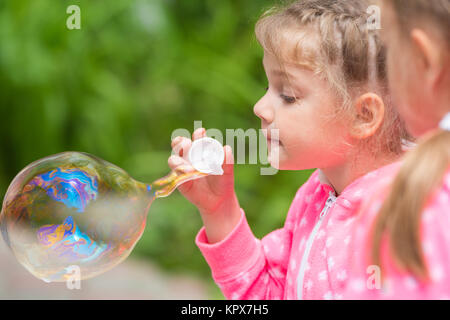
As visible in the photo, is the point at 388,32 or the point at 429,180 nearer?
the point at 429,180

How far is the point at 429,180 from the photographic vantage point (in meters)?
0.66

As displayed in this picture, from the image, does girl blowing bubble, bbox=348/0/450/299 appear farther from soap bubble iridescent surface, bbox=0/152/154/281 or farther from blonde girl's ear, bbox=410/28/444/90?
soap bubble iridescent surface, bbox=0/152/154/281

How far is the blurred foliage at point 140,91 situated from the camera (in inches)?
99.8

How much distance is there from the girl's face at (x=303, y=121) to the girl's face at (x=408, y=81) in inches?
8.7

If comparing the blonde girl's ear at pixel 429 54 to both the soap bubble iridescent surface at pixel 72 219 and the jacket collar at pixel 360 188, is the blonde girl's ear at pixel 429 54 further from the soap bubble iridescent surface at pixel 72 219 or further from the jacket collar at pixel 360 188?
the soap bubble iridescent surface at pixel 72 219

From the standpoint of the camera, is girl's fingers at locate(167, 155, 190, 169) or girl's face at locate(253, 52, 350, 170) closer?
girl's face at locate(253, 52, 350, 170)

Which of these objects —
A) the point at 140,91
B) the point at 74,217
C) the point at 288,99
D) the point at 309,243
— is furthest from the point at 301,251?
the point at 140,91

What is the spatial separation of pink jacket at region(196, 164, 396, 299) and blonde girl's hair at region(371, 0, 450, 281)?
0.26 m

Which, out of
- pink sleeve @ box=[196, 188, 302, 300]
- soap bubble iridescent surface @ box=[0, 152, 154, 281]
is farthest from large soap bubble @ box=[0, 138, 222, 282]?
pink sleeve @ box=[196, 188, 302, 300]

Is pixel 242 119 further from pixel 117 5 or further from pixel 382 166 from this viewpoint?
pixel 382 166

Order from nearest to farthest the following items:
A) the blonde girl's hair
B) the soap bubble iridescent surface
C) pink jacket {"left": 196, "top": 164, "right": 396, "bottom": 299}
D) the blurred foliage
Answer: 1. the blonde girl's hair
2. pink jacket {"left": 196, "top": 164, "right": 396, "bottom": 299}
3. the soap bubble iridescent surface
4. the blurred foliage

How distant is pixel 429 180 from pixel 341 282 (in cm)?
32

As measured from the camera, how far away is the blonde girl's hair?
26.1 inches
